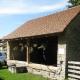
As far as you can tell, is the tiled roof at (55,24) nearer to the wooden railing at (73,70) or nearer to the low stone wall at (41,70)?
the wooden railing at (73,70)

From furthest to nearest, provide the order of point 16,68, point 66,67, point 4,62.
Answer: point 4,62 < point 16,68 < point 66,67

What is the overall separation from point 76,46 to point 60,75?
7.18ft

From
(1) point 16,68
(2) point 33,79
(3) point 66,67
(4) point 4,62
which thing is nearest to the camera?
(3) point 66,67

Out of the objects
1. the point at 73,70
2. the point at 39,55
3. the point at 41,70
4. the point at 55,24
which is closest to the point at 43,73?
the point at 41,70

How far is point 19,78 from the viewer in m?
14.4

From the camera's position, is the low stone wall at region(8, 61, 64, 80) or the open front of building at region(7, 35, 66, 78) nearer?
the low stone wall at region(8, 61, 64, 80)

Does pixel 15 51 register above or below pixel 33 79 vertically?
above

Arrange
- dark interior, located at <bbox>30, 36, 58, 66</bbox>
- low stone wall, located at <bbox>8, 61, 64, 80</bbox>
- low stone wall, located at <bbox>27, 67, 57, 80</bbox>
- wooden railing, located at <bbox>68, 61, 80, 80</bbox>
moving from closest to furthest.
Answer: wooden railing, located at <bbox>68, 61, 80, 80</bbox>, low stone wall, located at <bbox>8, 61, 64, 80</bbox>, low stone wall, located at <bbox>27, 67, 57, 80</bbox>, dark interior, located at <bbox>30, 36, 58, 66</bbox>

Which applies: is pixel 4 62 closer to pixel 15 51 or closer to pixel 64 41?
pixel 15 51

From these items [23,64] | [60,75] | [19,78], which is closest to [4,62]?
[23,64]

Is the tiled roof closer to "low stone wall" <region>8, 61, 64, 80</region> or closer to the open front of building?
the open front of building

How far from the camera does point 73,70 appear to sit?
12586 mm

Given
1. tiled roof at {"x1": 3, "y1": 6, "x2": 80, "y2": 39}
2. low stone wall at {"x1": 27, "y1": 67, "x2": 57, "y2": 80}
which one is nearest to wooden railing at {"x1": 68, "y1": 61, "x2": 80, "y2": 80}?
low stone wall at {"x1": 27, "y1": 67, "x2": 57, "y2": 80}

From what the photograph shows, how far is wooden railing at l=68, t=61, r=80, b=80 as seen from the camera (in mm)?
12312
